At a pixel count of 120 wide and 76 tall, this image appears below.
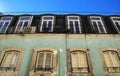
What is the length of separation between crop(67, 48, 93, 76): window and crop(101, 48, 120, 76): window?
1.32m

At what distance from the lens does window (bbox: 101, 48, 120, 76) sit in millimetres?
10031

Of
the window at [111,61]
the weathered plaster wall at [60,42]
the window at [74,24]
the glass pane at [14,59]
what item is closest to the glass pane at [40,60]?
the weathered plaster wall at [60,42]

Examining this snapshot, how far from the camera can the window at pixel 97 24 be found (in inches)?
521

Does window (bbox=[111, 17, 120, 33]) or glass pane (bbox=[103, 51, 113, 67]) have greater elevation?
window (bbox=[111, 17, 120, 33])

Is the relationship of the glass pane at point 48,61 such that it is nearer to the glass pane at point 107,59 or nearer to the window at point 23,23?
the window at point 23,23

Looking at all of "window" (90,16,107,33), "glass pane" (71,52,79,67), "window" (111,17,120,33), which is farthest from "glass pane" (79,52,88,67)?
"window" (111,17,120,33)

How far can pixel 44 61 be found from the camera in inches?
418

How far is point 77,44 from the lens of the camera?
38.0 feet

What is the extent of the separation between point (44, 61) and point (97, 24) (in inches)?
276

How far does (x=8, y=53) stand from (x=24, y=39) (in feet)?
5.95

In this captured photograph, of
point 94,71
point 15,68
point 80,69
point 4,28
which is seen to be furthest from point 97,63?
point 4,28

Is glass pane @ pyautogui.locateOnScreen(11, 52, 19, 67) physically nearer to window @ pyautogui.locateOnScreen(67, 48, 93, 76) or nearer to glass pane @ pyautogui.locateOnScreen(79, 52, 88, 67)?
window @ pyautogui.locateOnScreen(67, 48, 93, 76)

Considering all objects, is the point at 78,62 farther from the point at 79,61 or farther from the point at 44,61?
the point at 44,61

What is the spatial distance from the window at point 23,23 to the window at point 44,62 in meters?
3.48
